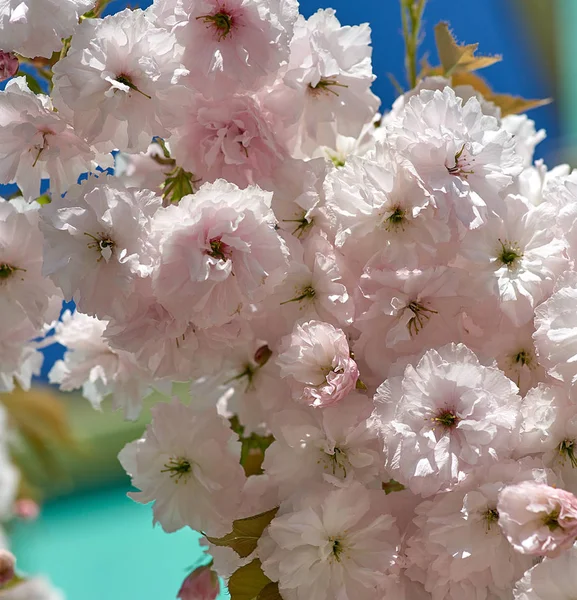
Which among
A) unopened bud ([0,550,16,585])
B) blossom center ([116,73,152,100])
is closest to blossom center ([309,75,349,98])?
blossom center ([116,73,152,100])

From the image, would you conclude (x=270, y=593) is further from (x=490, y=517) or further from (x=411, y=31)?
(x=411, y=31)

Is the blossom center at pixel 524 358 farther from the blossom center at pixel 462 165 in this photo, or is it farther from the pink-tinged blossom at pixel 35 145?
the pink-tinged blossom at pixel 35 145

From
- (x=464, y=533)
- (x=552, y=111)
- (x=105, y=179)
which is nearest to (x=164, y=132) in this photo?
(x=105, y=179)

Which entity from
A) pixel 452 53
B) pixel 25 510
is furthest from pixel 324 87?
pixel 25 510

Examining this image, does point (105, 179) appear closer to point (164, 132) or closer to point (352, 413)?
point (164, 132)

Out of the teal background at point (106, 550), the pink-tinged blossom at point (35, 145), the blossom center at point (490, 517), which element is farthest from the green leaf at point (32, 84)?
the teal background at point (106, 550)
